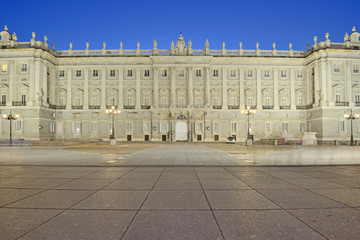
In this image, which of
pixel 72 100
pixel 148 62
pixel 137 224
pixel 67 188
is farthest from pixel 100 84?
pixel 137 224

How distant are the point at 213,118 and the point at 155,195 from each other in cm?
4244

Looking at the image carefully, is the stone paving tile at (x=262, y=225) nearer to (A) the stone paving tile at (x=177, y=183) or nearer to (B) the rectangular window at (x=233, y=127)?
(A) the stone paving tile at (x=177, y=183)

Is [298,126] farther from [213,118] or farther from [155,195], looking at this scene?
[155,195]

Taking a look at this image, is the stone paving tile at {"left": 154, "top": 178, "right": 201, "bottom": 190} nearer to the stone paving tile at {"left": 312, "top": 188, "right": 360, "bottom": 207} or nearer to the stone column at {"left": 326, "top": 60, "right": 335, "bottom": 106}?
the stone paving tile at {"left": 312, "top": 188, "right": 360, "bottom": 207}

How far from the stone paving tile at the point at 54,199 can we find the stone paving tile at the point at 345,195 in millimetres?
5760

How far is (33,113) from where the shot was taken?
43.3 metres

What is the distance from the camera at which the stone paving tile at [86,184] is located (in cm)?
680

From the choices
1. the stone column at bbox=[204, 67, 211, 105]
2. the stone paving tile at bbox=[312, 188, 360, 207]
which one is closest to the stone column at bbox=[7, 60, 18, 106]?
the stone column at bbox=[204, 67, 211, 105]

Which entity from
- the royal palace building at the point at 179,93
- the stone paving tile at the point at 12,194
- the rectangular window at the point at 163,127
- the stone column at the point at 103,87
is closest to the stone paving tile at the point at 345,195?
the stone paving tile at the point at 12,194

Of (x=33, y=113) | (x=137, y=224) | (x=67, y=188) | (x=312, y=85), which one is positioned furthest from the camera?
(x=312, y=85)

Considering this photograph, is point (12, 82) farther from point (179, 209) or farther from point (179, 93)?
point (179, 209)

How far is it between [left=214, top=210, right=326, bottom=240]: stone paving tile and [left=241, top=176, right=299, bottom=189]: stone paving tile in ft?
7.91

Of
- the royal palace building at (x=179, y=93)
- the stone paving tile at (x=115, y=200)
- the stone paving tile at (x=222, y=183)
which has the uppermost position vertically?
the royal palace building at (x=179, y=93)

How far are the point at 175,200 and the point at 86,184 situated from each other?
3.17 metres
